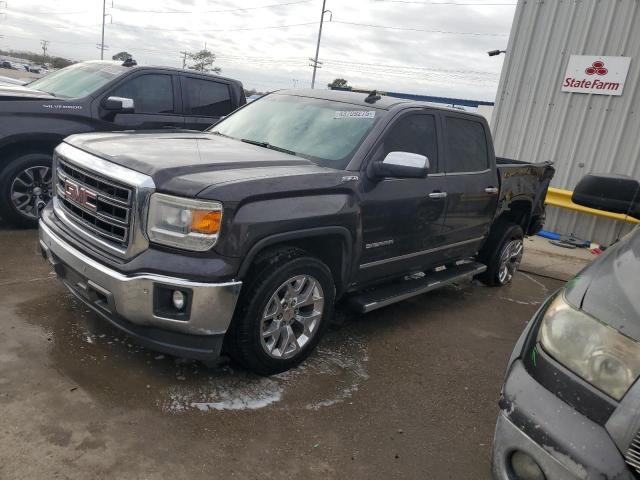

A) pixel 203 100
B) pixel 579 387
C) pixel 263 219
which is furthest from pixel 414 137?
pixel 203 100

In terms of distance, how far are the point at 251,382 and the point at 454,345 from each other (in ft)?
6.22

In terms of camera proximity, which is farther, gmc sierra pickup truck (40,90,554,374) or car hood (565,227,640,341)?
gmc sierra pickup truck (40,90,554,374)

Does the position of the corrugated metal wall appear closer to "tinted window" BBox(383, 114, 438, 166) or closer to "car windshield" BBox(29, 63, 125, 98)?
"tinted window" BBox(383, 114, 438, 166)

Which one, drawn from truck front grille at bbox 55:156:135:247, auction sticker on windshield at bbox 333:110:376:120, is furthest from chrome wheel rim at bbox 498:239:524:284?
truck front grille at bbox 55:156:135:247

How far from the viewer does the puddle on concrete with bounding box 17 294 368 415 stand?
3076 mm

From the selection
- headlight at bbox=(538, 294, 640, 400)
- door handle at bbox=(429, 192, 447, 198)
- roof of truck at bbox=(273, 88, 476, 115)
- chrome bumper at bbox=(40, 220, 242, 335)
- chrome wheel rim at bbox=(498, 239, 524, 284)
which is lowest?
chrome wheel rim at bbox=(498, 239, 524, 284)

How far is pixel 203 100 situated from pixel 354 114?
3554mm

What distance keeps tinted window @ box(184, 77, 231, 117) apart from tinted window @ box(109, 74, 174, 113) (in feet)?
0.96

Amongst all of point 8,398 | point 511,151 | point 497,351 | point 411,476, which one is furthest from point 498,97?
point 8,398

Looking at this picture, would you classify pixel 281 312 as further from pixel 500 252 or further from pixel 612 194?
pixel 500 252

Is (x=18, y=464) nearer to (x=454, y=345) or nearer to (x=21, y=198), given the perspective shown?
(x=454, y=345)

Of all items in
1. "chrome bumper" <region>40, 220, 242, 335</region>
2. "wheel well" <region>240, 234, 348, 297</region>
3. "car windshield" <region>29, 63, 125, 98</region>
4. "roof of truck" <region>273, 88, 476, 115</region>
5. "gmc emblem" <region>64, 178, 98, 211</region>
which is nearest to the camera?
"chrome bumper" <region>40, 220, 242, 335</region>

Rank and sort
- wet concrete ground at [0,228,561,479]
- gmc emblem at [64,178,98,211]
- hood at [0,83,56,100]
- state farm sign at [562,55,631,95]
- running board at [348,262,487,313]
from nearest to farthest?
wet concrete ground at [0,228,561,479] < gmc emblem at [64,178,98,211] < running board at [348,262,487,313] < hood at [0,83,56,100] < state farm sign at [562,55,631,95]

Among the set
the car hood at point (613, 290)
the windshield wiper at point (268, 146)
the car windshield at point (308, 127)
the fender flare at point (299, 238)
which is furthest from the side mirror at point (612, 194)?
the windshield wiper at point (268, 146)
